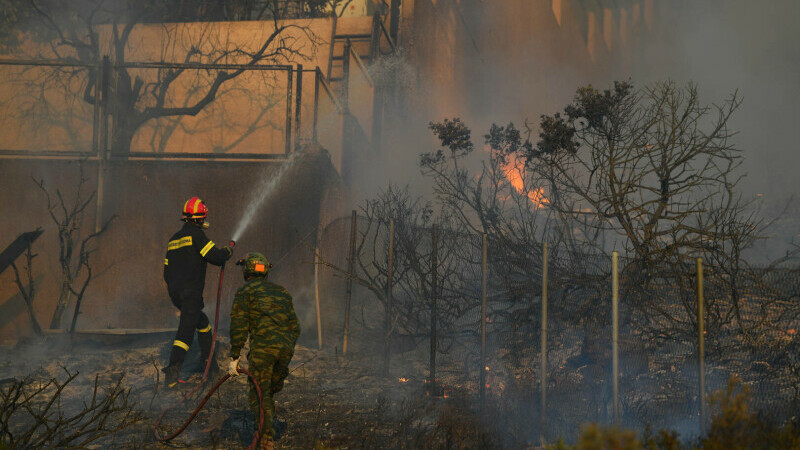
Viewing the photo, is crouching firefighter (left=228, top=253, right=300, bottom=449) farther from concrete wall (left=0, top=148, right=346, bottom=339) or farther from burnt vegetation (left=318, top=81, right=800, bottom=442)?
concrete wall (left=0, top=148, right=346, bottom=339)

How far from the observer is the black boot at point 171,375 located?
304 inches

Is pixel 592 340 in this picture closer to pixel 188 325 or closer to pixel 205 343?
pixel 205 343

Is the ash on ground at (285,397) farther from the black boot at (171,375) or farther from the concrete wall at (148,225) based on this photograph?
the concrete wall at (148,225)

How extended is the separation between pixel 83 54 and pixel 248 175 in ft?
23.4

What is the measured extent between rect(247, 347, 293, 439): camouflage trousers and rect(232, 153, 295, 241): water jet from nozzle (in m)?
4.84

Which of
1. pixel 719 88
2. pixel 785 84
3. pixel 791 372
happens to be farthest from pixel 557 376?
pixel 785 84

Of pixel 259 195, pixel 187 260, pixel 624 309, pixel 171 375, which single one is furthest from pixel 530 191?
pixel 171 375

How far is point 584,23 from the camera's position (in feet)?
116

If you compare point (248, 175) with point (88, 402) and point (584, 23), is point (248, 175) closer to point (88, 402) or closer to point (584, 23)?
point (88, 402)

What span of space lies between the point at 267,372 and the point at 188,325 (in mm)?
2259

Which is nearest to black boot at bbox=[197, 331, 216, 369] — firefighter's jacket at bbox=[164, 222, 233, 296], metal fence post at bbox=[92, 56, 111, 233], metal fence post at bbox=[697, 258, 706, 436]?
firefighter's jacket at bbox=[164, 222, 233, 296]

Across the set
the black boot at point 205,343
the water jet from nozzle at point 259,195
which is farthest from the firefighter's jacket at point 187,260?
the water jet from nozzle at point 259,195

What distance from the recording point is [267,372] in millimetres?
5879

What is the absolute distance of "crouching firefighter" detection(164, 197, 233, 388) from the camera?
25.4 feet
